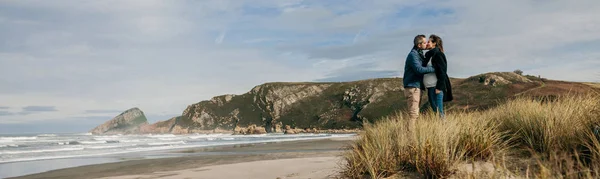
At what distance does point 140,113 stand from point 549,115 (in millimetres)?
168719

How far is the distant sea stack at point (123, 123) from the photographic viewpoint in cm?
14912

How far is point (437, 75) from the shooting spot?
776cm

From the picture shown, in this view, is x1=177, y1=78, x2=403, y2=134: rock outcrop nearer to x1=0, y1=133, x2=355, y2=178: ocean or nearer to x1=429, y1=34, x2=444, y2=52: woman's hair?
x1=0, y1=133, x2=355, y2=178: ocean

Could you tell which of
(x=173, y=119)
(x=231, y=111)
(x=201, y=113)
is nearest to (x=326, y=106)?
(x=231, y=111)

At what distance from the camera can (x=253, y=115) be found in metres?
105

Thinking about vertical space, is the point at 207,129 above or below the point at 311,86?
below

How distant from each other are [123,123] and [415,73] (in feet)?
524

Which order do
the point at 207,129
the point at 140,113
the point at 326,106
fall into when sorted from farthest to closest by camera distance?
the point at 140,113 → the point at 207,129 → the point at 326,106

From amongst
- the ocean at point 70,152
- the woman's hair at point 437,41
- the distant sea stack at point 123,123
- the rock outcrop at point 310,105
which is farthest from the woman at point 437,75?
the distant sea stack at point 123,123

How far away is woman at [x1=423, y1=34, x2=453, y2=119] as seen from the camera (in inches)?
303

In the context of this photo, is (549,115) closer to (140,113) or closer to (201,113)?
(201,113)

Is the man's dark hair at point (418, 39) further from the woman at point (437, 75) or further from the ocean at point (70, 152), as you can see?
the ocean at point (70, 152)

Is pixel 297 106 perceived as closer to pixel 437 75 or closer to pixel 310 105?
pixel 310 105

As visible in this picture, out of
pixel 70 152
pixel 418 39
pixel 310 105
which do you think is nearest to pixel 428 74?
pixel 418 39
